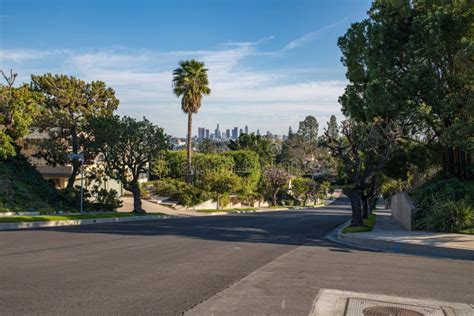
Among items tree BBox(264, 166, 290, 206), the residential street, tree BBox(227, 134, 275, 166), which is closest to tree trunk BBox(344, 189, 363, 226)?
the residential street

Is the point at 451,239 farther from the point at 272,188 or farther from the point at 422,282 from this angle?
the point at 272,188

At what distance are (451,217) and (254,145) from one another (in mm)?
71275

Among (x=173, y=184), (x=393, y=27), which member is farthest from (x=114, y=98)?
(x=393, y=27)

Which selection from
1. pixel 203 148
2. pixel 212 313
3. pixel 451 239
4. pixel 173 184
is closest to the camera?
pixel 212 313

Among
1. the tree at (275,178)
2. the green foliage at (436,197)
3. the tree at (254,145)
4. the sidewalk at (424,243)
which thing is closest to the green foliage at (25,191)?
the sidewalk at (424,243)

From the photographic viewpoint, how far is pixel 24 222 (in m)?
21.9

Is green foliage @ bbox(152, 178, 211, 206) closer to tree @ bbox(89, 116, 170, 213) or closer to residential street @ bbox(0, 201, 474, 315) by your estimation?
tree @ bbox(89, 116, 170, 213)

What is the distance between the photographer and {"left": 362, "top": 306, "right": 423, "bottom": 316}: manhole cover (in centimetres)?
730

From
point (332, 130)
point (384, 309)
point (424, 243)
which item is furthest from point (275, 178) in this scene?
point (384, 309)

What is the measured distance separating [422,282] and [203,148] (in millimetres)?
118436

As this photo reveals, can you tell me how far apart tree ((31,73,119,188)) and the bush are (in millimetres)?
25738

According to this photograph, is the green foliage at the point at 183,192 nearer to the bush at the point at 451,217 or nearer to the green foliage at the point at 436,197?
the green foliage at the point at 436,197

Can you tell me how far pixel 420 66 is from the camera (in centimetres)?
2161

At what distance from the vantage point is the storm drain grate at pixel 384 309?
7320 mm
